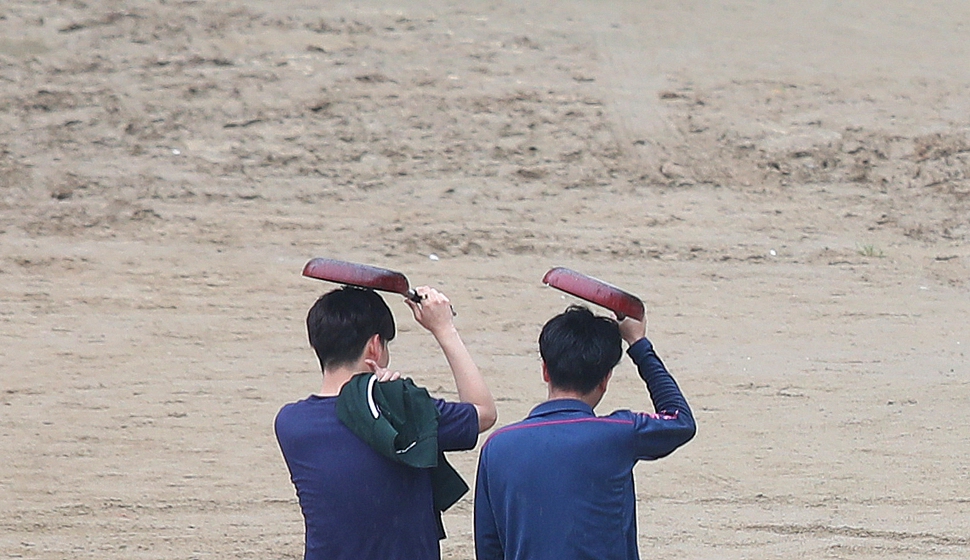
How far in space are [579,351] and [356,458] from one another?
1.97ft

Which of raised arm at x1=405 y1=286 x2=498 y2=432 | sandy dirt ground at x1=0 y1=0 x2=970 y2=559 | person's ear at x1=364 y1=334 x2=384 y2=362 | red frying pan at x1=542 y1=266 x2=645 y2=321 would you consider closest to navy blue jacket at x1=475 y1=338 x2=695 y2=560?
raised arm at x1=405 y1=286 x2=498 y2=432

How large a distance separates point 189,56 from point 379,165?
2469 millimetres

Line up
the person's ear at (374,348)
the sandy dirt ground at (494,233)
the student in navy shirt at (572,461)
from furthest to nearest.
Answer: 1. the sandy dirt ground at (494,233)
2. the person's ear at (374,348)
3. the student in navy shirt at (572,461)

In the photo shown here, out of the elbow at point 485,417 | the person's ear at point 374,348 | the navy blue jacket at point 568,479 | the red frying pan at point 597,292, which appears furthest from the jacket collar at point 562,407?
the person's ear at point 374,348

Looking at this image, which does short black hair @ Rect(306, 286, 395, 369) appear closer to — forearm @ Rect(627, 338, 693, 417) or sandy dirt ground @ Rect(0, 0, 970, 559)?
forearm @ Rect(627, 338, 693, 417)

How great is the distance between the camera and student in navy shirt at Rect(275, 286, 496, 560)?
2.79 m

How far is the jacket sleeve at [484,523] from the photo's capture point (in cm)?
288

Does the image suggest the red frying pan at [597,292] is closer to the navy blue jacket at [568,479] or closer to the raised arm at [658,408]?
the raised arm at [658,408]

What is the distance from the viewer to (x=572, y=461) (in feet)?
9.14

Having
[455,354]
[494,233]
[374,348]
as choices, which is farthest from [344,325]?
[494,233]

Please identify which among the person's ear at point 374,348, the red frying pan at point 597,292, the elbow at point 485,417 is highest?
the red frying pan at point 597,292

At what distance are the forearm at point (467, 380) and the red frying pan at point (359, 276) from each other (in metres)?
0.19

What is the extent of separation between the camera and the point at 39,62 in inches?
428

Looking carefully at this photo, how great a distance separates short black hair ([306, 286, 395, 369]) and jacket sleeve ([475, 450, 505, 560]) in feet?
1.34
